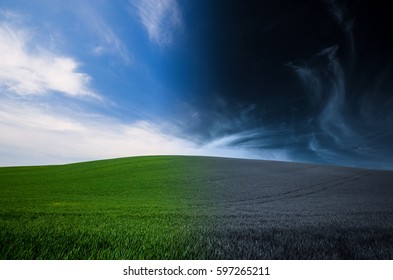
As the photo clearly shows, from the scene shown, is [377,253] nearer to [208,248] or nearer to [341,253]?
[341,253]

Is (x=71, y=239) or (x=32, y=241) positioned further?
(x=71, y=239)

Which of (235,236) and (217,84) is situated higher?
(217,84)

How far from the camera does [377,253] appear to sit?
3.14 meters

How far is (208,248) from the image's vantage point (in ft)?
9.74

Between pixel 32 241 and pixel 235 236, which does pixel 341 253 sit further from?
pixel 32 241

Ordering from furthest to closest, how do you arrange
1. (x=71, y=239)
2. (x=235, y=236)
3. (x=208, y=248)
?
(x=235, y=236) → (x=71, y=239) → (x=208, y=248)
